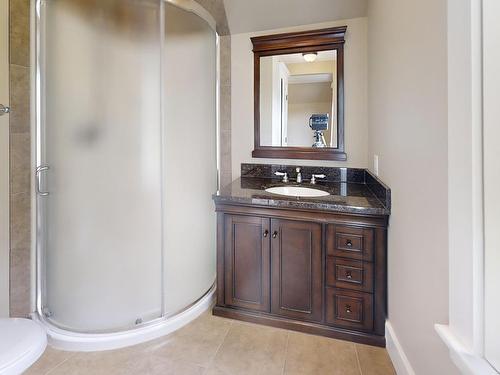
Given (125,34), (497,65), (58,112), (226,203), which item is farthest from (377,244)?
(58,112)

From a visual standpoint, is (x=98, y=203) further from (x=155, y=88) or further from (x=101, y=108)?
(x=155, y=88)

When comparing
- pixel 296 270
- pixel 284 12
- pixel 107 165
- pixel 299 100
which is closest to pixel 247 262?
pixel 296 270

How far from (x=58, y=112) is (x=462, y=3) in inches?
76.1

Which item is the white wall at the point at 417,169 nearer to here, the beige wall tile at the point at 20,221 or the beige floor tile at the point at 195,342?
the beige floor tile at the point at 195,342

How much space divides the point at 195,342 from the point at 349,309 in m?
0.91

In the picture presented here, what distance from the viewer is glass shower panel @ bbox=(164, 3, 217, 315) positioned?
185 centimetres

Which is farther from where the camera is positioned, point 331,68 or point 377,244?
point 331,68

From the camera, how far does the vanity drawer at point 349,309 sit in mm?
1665

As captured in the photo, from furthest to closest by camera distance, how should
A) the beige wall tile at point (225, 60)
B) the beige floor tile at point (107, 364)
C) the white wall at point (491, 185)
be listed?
the beige wall tile at point (225, 60) → the beige floor tile at point (107, 364) → the white wall at point (491, 185)

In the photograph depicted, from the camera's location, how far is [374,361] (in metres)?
1.55

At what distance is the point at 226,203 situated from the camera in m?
1.87

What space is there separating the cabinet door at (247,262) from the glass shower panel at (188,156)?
0.28 m

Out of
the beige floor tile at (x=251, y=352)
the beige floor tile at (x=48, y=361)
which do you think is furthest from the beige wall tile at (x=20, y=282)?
the beige floor tile at (x=251, y=352)

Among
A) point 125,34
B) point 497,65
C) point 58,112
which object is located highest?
point 125,34
